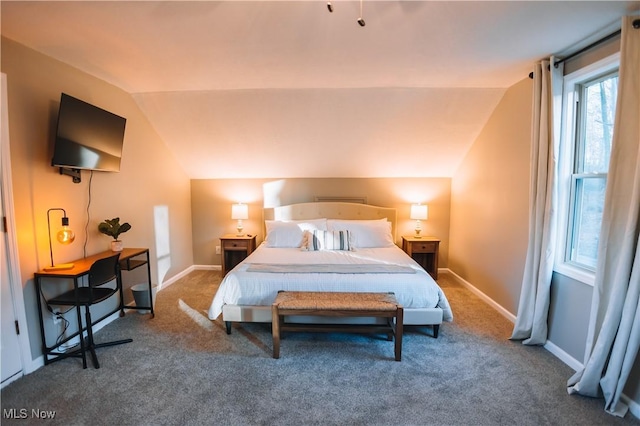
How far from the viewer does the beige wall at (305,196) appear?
180 inches

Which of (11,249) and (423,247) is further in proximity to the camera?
(423,247)

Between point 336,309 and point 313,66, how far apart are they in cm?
217

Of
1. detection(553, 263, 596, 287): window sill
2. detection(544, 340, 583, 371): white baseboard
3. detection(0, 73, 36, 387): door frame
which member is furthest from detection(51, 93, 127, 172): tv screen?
detection(544, 340, 583, 371): white baseboard

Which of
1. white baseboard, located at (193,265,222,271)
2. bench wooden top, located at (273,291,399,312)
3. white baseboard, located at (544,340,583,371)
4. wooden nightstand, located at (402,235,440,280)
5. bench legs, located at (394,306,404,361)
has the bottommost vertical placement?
white baseboard, located at (544,340,583,371)

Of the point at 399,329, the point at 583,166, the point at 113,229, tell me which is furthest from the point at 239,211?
the point at 583,166

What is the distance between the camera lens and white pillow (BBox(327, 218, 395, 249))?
3.88 m

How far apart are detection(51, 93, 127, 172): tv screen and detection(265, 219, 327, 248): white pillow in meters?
1.92

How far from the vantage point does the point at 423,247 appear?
4.19m

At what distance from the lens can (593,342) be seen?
1908 millimetres

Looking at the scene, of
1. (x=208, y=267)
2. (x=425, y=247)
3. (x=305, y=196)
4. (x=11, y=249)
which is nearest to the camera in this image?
(x=11, y=249)

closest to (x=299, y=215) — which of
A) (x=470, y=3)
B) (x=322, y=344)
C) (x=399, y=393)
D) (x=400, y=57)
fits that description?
(x=322, y=344)

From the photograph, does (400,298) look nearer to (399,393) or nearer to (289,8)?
(399,393)

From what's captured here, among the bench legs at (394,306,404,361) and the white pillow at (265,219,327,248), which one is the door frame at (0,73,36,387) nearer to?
the white pillow at (265,219,327,248)

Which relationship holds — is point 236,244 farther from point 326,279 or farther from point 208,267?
point 326,279
